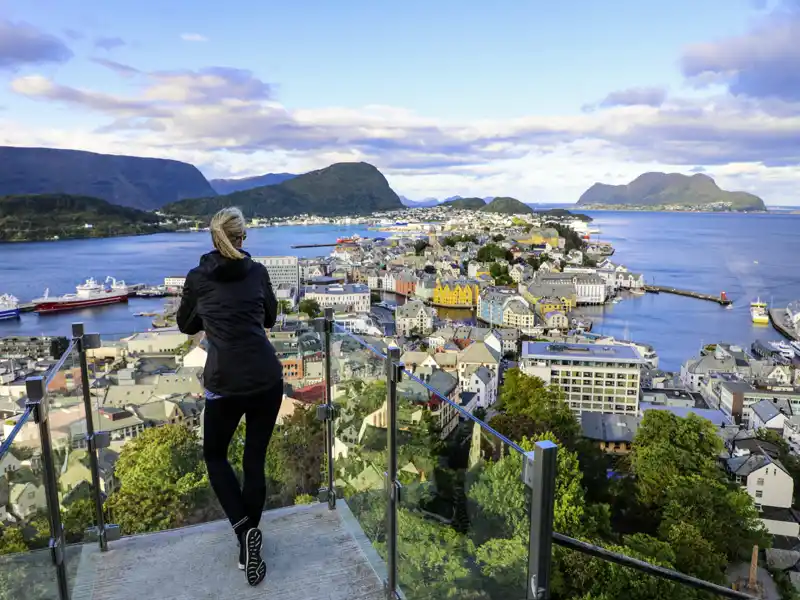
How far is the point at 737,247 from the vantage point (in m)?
59.5

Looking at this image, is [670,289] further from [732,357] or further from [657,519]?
[657,519]

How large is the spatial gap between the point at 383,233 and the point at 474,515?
265ft

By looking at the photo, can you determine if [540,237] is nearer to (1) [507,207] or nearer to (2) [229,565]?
(2) [229,565]

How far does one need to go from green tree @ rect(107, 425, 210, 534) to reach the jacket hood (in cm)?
63

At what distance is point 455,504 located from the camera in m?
1.19

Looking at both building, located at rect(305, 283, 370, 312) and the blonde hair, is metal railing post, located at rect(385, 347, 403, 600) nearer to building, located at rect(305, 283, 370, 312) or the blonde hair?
the blonde hair

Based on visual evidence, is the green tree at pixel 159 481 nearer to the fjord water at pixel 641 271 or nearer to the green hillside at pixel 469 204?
the fjord water at pixel 641 271

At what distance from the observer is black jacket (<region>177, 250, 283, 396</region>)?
1.36 m

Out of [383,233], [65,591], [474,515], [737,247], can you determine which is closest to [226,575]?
[65,591]

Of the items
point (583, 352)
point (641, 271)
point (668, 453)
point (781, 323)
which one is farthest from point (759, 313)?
point (668, 453)

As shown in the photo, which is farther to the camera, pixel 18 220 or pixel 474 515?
pixel 18 220

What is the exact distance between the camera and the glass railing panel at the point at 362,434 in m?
1.52

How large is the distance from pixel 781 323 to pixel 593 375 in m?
16.2

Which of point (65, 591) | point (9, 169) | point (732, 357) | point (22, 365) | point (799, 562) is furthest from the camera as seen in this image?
point (9, 169)
